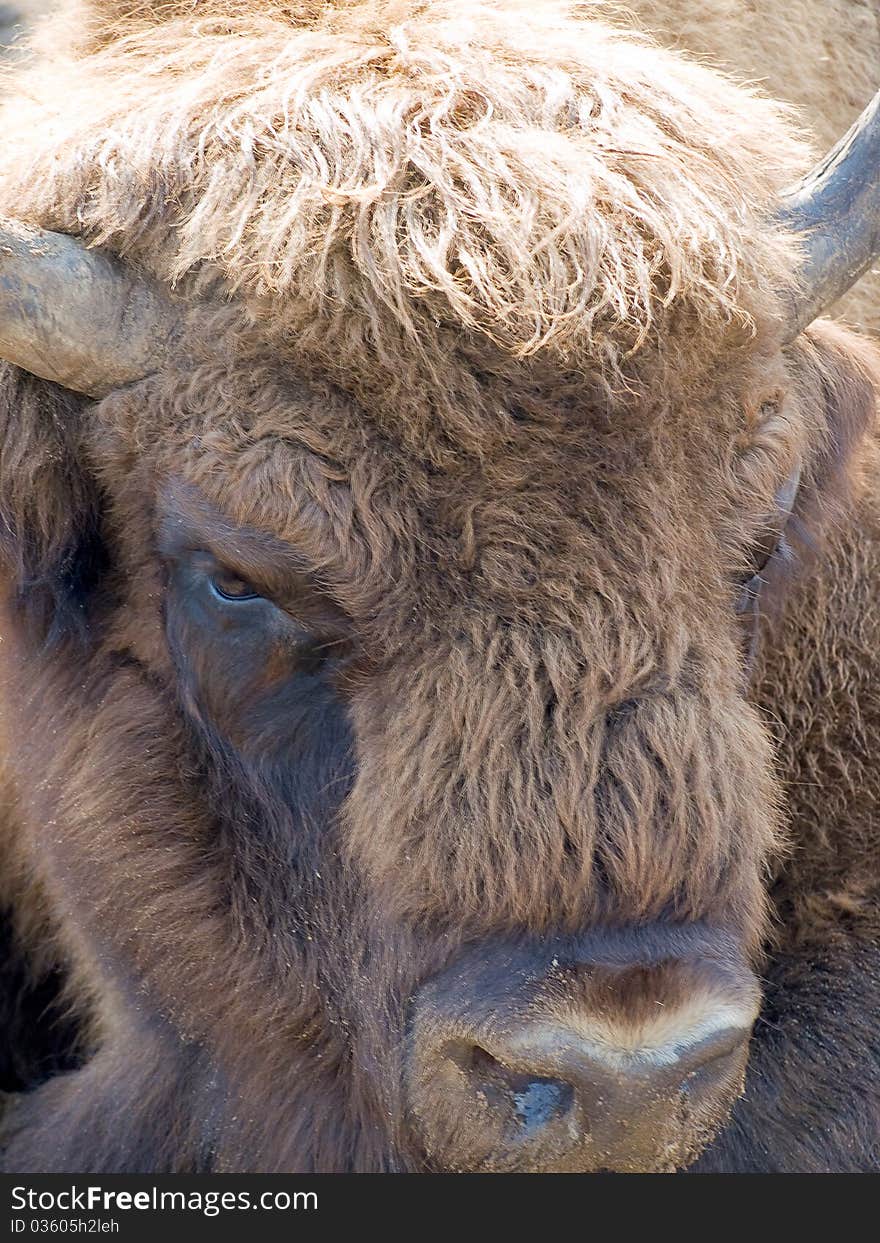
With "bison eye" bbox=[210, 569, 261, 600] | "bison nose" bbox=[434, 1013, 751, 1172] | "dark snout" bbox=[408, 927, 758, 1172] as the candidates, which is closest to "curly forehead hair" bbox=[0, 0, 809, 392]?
"bison eye" bbox=[210, 569, 261, 600]

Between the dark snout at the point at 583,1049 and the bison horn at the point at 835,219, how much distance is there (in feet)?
4.22

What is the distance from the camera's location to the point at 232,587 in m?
2.68

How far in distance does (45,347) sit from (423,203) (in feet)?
2.34

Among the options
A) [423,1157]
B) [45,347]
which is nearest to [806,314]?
[45,347]

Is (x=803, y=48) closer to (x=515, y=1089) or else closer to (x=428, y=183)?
(x=428, y=183)

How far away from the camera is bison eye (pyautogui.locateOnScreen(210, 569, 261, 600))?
267cm

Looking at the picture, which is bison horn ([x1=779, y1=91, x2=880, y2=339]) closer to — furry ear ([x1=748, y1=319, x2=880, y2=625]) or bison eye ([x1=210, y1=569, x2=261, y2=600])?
furry ear ([x1=748, y1=319, x2=880, y2=625])

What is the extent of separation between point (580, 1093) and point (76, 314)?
1.58 metres

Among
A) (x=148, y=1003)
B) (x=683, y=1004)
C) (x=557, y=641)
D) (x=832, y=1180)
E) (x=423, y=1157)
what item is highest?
(x=557, y=641)

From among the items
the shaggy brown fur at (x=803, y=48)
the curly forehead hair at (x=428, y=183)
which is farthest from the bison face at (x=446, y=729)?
the shaggy brown fur at (x=803, y=48)

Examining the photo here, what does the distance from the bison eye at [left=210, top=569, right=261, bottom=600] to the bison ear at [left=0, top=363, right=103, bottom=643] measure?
1.25ft

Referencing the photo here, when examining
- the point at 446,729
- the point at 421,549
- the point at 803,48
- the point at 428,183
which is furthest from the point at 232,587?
the point at 803,48

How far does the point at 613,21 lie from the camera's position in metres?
4.01

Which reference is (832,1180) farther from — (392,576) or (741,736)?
(392,576)
